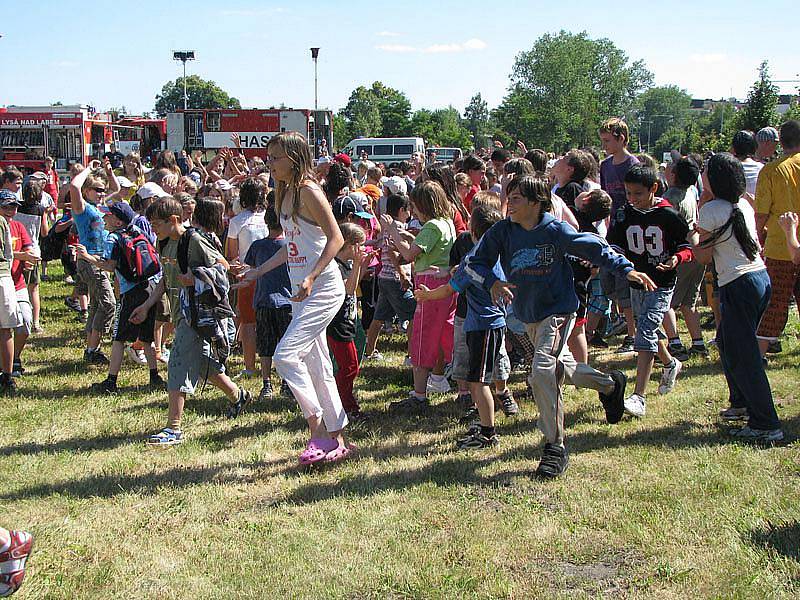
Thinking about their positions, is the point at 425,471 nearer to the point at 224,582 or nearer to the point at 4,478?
the point at 224,582

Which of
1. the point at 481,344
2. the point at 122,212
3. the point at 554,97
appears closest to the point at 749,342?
the point at 481,344

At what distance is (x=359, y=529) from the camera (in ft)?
14.5

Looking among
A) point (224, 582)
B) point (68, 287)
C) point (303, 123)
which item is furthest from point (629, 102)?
point (224, 582)

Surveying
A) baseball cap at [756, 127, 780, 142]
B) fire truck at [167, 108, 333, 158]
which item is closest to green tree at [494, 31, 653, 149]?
fire truck at [167, 108, 333, 158]

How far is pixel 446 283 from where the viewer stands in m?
6.32

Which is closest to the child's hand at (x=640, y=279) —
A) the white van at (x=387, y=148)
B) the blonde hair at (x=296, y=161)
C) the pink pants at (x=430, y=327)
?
the pink pants at (x=430, y=327)

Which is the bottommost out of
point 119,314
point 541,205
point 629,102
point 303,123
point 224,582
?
point 224,582

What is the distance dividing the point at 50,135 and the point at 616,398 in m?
34.2

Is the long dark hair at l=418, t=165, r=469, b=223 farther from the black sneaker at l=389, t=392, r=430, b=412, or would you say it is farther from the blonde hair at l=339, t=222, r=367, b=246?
the black sneaker at l=389, t=392, r=430, b=412

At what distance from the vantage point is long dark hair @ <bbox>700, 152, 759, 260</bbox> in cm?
554

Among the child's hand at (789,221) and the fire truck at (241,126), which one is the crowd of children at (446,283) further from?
the fire truck at (241,126)

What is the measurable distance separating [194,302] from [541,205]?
2.61 metres

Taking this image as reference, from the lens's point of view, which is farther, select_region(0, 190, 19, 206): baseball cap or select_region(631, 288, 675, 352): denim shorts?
select_region(0, 190, 19, 206): baseball cap

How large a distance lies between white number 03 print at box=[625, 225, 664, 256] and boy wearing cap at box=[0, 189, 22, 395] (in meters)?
5.21
